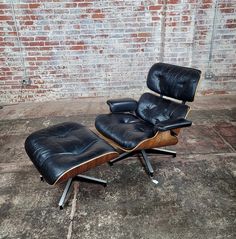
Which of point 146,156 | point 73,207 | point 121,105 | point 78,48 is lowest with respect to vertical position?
point 73,207

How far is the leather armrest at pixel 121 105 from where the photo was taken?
2.38 meters

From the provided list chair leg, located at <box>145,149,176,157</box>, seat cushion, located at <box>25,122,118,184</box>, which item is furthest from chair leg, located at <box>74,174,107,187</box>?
chair leg, located at <box>145,149,176,157</box>

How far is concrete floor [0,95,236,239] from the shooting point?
5.26 feet

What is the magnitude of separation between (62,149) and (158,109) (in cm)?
104

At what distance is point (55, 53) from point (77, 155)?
7.16ft

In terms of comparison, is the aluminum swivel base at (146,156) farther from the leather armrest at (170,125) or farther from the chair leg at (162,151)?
the leather armrest at (170,125)

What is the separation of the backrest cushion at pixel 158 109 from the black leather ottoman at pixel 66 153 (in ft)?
2.16

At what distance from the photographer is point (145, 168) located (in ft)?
7.22

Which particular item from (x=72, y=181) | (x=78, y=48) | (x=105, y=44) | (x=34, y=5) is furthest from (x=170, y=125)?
(x=34, y=5)

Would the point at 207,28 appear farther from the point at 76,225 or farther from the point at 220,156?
the point at 76,225

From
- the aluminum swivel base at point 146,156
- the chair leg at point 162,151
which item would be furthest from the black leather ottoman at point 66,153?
the chair leg at point 162,151

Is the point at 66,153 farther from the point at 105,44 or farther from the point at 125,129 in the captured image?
A: the point at 105,44

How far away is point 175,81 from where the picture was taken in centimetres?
223

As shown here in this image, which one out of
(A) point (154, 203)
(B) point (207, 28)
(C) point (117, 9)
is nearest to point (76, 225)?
(A) point (154, 203)
